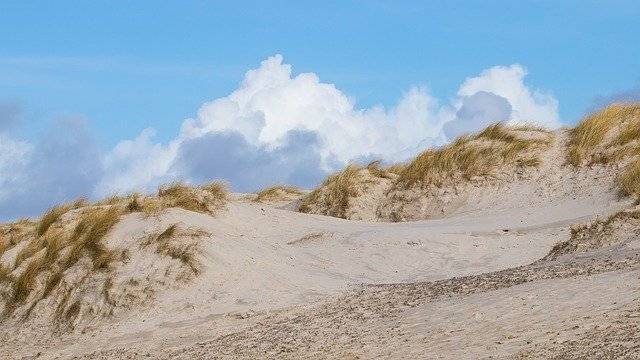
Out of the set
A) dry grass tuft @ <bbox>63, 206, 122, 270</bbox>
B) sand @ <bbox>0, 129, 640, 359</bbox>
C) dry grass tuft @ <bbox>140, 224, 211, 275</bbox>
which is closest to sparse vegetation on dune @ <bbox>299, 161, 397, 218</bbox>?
sand @ <bbox>0, 129, 640, 359</bbox>

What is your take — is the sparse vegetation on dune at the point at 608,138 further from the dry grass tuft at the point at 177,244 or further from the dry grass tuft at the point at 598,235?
the dry grass tuft at the point at 177,244

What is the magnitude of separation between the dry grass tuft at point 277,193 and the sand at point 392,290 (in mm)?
7240

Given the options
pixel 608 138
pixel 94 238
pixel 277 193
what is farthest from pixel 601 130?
pixel 94 238

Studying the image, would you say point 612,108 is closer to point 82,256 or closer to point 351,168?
point 351,168

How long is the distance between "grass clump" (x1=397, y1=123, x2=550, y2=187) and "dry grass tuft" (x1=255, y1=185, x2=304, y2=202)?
536 cm

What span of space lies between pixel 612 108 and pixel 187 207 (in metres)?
11.3

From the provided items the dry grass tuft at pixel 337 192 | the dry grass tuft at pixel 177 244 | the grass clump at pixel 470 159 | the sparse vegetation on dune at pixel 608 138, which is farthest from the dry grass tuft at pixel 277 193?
the dry grass tuft at pixel 177 244

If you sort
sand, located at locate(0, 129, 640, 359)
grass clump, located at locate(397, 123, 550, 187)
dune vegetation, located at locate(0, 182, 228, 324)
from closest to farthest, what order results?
sand, located at locate(0, 129, 640, 359), dune vegetation, located at locate(0, 182, 228, 324), grass clump, located at locate(397, 123, 550, 187)

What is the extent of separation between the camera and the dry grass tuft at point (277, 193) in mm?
29141

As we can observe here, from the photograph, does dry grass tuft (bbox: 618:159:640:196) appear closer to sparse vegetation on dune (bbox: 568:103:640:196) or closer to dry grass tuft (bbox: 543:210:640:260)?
sparse vegetation on dune (bbox: 568:103:640:196)

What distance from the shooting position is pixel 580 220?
20500 mm

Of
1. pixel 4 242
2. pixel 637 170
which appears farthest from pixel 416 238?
pixel 4 242

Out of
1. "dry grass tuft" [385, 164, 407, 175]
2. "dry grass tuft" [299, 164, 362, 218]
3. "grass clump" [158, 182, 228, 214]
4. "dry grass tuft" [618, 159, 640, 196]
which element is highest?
"dry grass tuft" [385, 164, 407, 175]

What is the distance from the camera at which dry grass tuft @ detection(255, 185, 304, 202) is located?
29.1 meters
